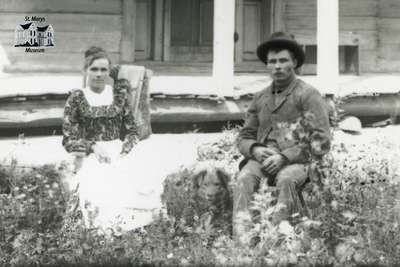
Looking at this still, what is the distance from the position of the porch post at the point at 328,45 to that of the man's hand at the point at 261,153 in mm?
1853

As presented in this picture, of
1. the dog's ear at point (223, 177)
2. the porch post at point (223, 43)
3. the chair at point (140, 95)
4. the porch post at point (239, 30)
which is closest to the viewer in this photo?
the dog's ear at point (223, 177)

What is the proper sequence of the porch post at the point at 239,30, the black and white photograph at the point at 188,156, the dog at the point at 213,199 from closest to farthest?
the black and white photograph at the point at 188,156 < the dog at the point at 213,199 < the porch post at the point at 239,30

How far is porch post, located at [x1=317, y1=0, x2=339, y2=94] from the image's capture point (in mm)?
6047

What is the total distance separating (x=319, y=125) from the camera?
14.3 feet

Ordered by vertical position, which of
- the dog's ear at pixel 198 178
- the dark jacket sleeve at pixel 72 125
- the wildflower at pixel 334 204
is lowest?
the wildflower at pixel 334 204

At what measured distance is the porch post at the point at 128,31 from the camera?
299 inches

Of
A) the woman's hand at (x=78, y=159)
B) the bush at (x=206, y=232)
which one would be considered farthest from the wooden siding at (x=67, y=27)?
the woman's hand at (x=78, y=159)

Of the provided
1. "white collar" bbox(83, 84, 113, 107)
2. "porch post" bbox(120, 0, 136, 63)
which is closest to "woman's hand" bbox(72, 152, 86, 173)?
"white collar" bbox(83, 84, 113, 107)

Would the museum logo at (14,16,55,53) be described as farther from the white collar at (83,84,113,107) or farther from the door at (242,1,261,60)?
the door at (242,1,261,60)

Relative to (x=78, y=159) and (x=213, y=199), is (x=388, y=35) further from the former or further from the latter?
(x=78, y=159)

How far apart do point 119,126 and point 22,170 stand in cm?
96

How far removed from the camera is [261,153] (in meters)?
4.43

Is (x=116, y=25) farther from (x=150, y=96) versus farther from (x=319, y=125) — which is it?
(x=319, y=125)

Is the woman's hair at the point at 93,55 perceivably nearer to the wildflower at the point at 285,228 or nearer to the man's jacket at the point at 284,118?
the man's jacket at the point at 284,118
